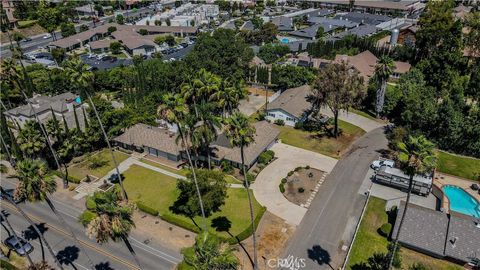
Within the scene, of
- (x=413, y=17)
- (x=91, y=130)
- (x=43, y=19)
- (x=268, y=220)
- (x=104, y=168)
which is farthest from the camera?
(x=413, y=17)

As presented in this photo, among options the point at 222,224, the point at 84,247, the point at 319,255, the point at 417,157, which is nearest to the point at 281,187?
the point at 222,224

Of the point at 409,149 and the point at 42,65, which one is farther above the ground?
the point at 409,149

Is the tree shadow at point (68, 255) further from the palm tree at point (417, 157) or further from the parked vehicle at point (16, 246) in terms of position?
the palm tree at point (417, 157)

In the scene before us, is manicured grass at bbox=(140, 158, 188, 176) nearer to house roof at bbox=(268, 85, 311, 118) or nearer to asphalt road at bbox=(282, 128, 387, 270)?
asphalt road at bbox=(282, 128, 387, 270)

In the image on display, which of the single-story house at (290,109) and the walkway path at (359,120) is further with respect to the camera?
the walkway path at (359,120)

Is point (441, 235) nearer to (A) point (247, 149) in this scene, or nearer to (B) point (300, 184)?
(B) point (300, 184)

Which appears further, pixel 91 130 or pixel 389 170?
pixel 91 130

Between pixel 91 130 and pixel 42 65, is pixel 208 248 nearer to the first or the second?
pixel 91 130

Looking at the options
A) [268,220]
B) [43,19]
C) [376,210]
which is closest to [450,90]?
[376,210]

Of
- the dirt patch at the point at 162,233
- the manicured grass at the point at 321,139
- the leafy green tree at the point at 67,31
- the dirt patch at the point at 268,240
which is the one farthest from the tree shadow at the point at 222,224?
the leafy green tree at the point at 67,31
